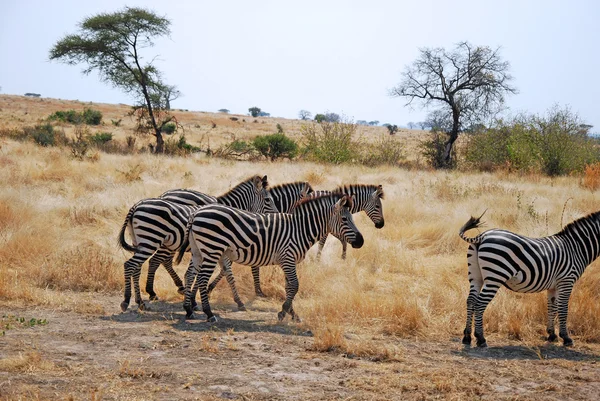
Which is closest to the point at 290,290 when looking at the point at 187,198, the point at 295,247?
the point at 295,247

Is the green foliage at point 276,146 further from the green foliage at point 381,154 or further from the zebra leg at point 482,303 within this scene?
the zebra leg at point 482,303

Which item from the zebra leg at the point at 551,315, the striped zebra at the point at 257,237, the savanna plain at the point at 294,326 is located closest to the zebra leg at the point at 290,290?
the striped zebra at the point at 257,237

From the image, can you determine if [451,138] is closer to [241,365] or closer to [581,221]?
[581,221]

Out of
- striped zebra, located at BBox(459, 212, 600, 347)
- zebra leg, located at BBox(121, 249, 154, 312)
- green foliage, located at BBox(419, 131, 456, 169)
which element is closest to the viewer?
striped zebra, located at BBox(459, 212, 600, 347)

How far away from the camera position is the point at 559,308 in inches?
278

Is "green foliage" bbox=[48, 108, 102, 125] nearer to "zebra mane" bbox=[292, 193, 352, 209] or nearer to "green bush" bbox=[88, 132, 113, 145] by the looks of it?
"green bush" bbox=[88, 132, 113, 145]

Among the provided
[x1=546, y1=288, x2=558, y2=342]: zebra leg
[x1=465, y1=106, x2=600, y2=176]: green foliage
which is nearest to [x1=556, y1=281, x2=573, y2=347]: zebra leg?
[x1=546, y1=288, x2=558, y2=342]: zebra leg

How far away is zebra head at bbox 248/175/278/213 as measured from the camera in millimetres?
10148

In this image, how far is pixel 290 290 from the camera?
752 centimetres

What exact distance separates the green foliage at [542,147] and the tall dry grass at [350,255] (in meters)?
4.43

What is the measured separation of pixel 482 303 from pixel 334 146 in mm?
17598

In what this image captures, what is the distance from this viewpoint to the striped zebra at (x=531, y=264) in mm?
6746

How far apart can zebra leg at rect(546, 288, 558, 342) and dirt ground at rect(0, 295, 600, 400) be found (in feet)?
0.50

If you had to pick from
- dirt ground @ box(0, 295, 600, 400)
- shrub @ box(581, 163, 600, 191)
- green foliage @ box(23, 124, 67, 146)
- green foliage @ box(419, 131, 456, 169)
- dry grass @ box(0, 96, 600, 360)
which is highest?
green foliage @ box(419, 131, 456, 169)
